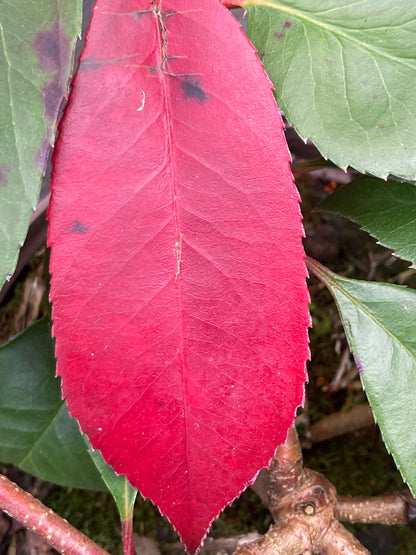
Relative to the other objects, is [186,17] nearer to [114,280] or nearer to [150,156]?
[150,156]

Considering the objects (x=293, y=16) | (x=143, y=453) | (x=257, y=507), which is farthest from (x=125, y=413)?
(x=257, y=507)

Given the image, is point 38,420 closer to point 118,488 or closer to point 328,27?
point 118,488

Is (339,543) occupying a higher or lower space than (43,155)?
lower

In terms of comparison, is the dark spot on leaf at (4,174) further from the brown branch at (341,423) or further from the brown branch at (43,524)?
the brown branch at (341,423)

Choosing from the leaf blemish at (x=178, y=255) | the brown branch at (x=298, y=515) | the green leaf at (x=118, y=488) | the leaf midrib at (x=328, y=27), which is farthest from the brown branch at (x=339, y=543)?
the leaf midrib at (x=328, y=27)

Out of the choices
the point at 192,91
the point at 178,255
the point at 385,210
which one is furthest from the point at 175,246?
the point at 385,210
